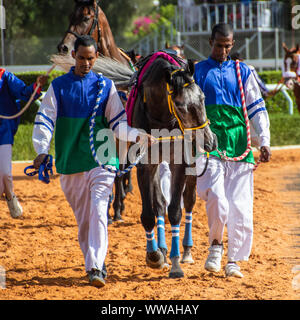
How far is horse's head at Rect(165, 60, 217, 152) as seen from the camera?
4602mm

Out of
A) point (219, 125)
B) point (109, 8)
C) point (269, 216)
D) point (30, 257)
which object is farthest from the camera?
point (109, 8)

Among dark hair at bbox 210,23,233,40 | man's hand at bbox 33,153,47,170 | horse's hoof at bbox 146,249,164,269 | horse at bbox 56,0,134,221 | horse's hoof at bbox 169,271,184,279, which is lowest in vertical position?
horse's hoof at bbox 169,271,184,279

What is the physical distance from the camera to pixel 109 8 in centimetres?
2819

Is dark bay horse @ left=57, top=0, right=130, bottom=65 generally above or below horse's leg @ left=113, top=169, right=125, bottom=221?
above

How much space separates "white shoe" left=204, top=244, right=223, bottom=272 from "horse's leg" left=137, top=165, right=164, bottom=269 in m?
0.42

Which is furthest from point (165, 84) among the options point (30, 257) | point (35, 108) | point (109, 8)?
point (109, 8)

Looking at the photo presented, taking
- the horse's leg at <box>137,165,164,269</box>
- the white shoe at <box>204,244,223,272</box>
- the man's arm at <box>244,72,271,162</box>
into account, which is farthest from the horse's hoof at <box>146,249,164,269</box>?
the man's arm at <box>244,72,271,162</box>

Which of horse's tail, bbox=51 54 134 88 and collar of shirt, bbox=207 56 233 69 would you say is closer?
collar of shirt, bbox=207 56 233 69

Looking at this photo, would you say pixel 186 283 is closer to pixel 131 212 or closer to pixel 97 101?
pixel 97 101

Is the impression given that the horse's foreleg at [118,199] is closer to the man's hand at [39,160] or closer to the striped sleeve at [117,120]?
the striped sleeve at [117,120]

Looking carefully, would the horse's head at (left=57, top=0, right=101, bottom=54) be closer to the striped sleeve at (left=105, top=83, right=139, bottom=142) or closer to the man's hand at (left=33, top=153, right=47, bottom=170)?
the striped sleeve at (left=105, top=83, right=139, bottom=142)

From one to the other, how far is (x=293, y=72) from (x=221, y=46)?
868 centimetres

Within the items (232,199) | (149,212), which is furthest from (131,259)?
(232,199)
